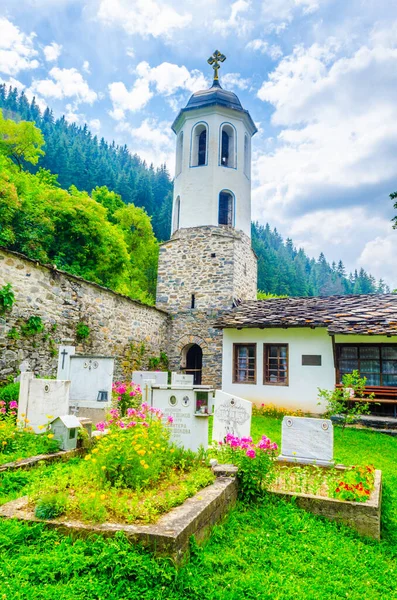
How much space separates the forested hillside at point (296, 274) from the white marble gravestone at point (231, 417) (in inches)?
1596

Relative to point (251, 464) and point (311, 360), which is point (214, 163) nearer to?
point (311, 360)

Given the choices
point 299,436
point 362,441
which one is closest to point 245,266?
point 362,441

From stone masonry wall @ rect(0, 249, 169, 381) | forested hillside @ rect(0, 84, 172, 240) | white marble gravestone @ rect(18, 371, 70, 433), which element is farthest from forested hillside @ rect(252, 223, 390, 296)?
white marble gravestone @ rect(18, 371, 70, 433)

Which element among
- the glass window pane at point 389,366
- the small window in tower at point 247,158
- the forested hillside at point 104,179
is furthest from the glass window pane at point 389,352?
the forested hillside at point 104,179

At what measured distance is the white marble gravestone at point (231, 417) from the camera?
6508 millimetres

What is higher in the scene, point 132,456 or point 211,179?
point 211,179

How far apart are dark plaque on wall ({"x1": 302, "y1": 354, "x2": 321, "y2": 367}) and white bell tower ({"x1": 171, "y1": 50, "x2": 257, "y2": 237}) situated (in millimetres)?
7745

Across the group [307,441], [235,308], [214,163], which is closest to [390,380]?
[235,308]

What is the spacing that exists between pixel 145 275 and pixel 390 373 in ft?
85.6

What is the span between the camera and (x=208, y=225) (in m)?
17.4

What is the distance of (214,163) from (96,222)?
6.14 meters

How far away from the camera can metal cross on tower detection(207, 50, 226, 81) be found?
762 inches

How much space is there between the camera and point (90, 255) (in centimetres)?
1734

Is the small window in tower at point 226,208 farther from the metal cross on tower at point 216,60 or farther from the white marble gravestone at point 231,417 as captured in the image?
the white marble gravestone at point 231,417
